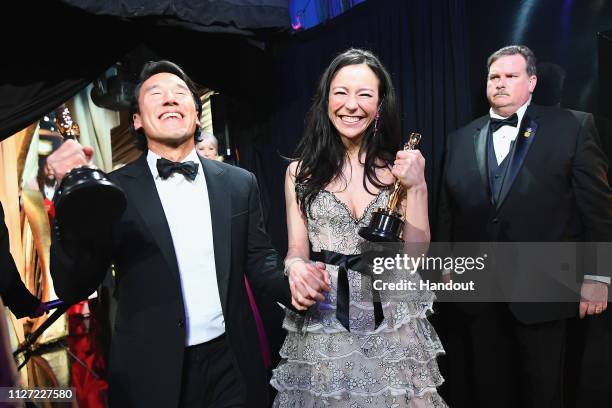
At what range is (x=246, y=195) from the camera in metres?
1.97

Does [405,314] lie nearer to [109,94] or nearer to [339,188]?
[339,188]

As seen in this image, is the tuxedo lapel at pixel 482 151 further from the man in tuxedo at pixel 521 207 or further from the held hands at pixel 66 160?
the held hands at pixel 66 160

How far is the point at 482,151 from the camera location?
3.09m

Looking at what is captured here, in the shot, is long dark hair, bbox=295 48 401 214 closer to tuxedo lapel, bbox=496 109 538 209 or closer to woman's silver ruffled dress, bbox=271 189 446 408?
woman's silver ruffled dress, bbox=271 189 446 408

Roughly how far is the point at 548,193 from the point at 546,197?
1.0 inches

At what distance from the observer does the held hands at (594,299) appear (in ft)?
8.91

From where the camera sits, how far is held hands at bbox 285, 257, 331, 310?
1.62 meters

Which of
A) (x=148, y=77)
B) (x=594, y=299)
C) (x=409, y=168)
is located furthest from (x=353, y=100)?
(x=594, y=299)

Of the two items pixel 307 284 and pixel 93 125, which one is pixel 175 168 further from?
pixel 93 125

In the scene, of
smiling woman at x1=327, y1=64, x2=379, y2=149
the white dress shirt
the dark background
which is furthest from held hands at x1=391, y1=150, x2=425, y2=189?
the dark background

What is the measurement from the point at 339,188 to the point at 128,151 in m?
5.76

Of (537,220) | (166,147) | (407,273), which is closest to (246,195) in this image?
(166,147)

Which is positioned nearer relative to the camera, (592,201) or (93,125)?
(592,201)

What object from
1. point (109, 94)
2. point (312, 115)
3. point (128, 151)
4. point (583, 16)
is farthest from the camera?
point (128, 151)
